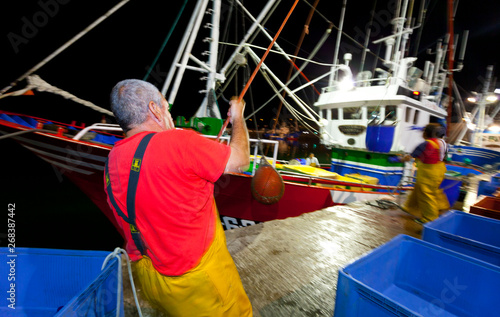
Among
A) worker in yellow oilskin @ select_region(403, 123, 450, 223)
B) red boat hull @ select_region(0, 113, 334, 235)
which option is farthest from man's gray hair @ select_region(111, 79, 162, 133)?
worker in yellow oilskin @ select_region(403, 123, 450, 223)

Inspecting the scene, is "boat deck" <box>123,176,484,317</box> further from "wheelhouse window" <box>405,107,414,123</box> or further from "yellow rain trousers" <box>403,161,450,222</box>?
"wheelhouse window" <box>405,107,414,123</box>

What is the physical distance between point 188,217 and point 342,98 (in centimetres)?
804

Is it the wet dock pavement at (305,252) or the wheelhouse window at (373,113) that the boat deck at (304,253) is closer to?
the wet dock pavement at (305,252)

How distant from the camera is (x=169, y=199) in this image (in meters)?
1.15

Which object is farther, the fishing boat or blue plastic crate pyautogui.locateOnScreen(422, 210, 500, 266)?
the fishing boat

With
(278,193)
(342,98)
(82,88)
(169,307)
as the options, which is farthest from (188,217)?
(82,88)

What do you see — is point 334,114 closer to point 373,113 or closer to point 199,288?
point 373,113

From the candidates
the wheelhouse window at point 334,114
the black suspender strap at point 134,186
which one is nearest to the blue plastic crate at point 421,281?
the black suspender strap at point 134,186

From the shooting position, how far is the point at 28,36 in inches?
130

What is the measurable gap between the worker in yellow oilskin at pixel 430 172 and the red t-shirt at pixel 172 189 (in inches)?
173

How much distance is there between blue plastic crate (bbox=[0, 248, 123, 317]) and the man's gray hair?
808mm

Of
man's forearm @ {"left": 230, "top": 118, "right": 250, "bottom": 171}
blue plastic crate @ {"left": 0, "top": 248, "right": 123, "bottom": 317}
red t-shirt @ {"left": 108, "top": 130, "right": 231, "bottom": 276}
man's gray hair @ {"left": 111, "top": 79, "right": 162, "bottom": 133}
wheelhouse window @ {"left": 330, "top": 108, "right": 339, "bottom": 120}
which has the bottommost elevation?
→ blue plastic crate @ {"left": 0, "top": 248, "right": 123, "bottom": 317}

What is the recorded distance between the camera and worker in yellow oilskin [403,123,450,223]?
4086 millimetres

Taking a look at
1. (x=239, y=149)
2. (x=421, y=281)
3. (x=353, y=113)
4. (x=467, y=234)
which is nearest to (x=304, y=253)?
(x=421, y=281)
